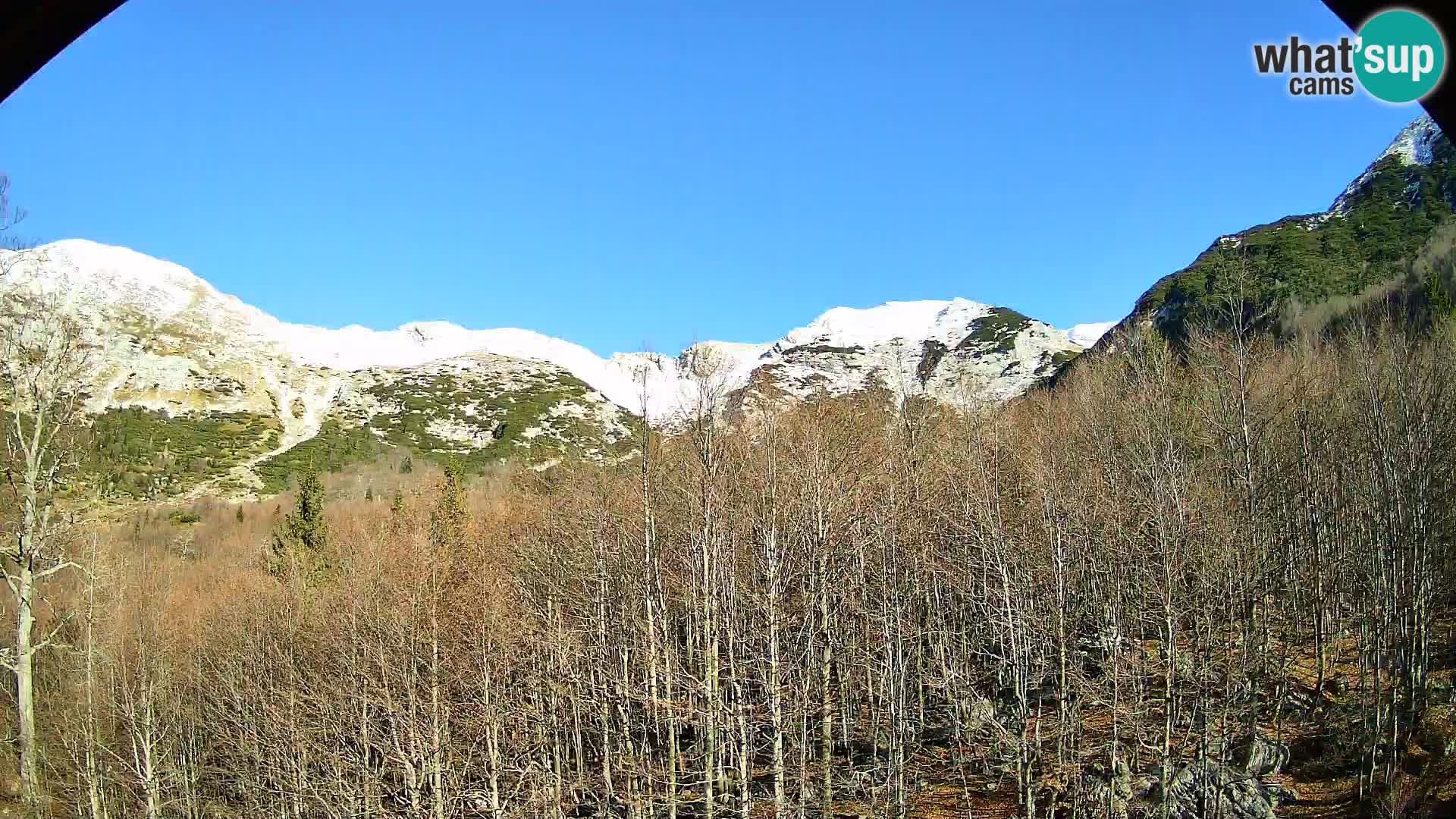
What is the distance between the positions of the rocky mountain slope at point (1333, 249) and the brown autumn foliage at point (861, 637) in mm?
37501

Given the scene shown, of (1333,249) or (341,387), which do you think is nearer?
(1333,249)

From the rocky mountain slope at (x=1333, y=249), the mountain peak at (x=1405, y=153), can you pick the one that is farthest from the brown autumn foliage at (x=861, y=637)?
the mountain peak at (x=1405, y=153)

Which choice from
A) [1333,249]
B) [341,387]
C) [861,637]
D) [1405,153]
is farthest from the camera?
[341,387]

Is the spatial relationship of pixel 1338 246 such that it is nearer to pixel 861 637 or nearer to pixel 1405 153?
pixel 1405 153

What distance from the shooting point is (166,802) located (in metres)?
25.8

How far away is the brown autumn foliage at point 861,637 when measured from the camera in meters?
19.4

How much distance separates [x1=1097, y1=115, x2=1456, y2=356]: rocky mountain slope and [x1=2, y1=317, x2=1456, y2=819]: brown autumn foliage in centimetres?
3750

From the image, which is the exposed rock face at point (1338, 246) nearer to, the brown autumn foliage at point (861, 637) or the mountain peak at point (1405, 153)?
the mountain peak at point (1405, 153)

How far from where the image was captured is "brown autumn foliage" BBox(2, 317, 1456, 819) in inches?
763

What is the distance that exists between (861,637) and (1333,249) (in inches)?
2992

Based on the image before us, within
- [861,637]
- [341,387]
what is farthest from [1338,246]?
[341,387]

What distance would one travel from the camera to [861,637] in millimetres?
28234

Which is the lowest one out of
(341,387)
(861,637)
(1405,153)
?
(861,637)

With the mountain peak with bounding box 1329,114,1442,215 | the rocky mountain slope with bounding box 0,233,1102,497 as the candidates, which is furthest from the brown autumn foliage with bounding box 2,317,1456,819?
the mountain peak with bounding box 1329,114,1442,215
